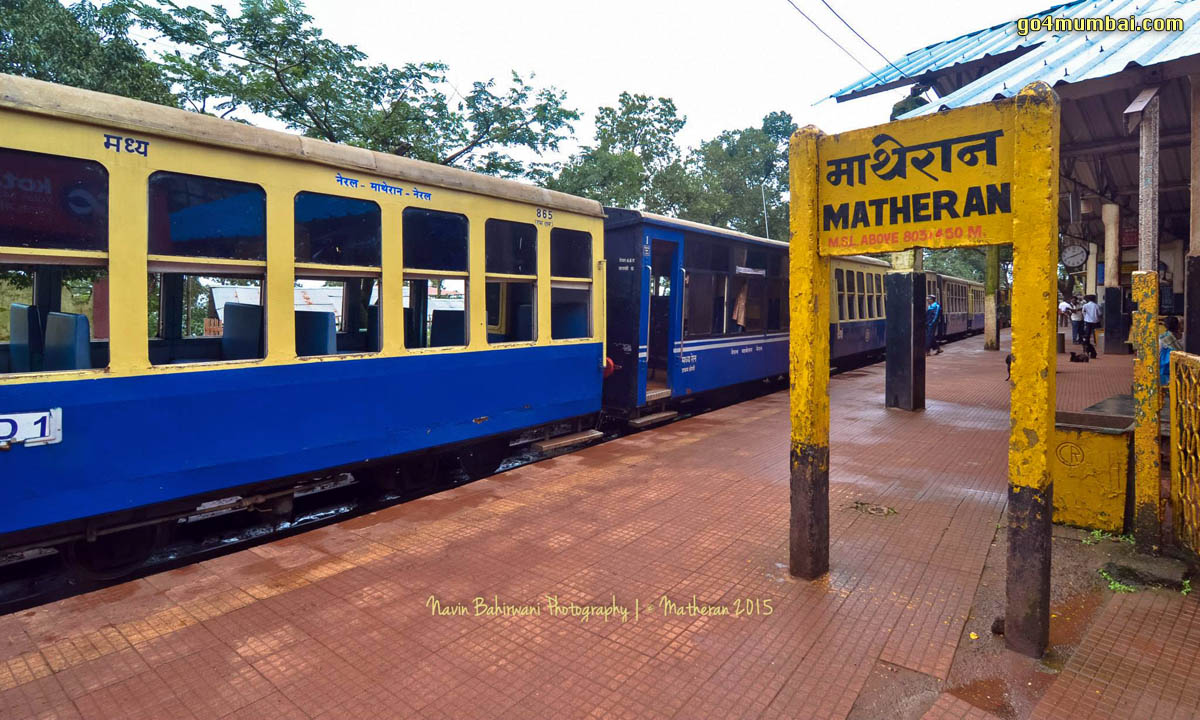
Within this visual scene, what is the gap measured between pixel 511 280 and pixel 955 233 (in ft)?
13.4

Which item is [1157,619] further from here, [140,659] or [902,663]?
[140,659]

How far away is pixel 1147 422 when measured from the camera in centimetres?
402

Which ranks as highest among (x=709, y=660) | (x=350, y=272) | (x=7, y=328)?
(x=350, y=272)

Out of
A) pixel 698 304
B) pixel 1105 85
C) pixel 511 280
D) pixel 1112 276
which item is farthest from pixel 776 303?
pixel 1112 276

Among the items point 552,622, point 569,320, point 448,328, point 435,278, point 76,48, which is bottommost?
point 552,622

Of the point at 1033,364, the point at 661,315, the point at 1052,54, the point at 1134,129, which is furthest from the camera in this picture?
the point at 661,315

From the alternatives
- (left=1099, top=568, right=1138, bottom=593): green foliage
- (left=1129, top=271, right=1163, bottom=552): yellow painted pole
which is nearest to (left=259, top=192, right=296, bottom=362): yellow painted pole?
(left=1099, top=568, right=1138, bottom=593): green foliage

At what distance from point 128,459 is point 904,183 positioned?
479 centimetres

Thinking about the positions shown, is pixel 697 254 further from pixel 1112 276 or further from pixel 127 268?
pixel 1112 276

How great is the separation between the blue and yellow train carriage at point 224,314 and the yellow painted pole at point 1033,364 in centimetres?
429

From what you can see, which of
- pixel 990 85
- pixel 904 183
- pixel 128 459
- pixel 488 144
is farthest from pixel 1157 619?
pixel 488 144

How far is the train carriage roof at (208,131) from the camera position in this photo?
3.55m

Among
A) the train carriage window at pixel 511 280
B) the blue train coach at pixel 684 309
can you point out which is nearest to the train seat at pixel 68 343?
the train carriage window at pixel 511 280

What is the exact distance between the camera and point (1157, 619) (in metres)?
3.29
